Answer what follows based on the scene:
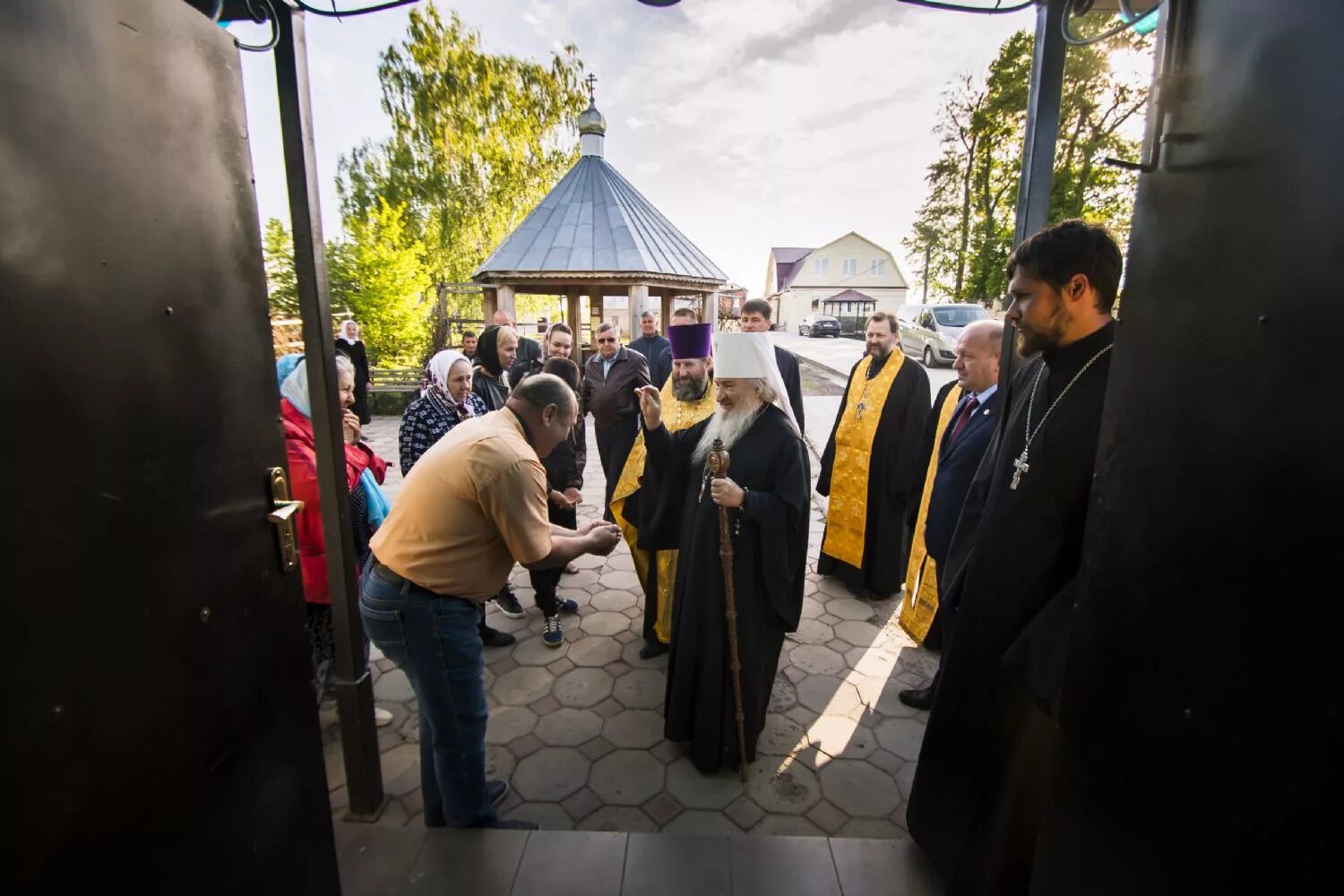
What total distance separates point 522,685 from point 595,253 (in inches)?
332

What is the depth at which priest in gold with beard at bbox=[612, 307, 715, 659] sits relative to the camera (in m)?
3.49

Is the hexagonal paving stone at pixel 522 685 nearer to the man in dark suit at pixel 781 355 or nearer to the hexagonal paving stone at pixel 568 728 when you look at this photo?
the hexagonal paving stone at pixel 568 728

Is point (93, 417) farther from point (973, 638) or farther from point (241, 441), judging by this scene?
point (973, 638)

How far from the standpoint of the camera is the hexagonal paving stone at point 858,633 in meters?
3.96

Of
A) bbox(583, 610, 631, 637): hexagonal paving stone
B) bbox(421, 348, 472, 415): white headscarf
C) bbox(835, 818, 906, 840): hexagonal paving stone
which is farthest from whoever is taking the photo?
bbox(583, 610, 631, 637): hexagonal paving stone

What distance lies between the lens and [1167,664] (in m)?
0.94

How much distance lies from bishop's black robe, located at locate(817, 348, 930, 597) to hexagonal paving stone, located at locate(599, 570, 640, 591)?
174 cm

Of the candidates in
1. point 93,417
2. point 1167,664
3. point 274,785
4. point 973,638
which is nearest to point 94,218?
point 93,417

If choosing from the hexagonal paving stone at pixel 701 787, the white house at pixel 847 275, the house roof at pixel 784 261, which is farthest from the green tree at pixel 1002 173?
the house roof at pixel 784 261

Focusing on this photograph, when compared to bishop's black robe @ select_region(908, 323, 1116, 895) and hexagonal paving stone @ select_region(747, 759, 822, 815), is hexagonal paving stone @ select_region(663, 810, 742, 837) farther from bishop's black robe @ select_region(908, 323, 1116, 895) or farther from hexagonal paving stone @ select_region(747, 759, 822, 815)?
bishop's black robe @ select_region(908, 323, 1116, 895)

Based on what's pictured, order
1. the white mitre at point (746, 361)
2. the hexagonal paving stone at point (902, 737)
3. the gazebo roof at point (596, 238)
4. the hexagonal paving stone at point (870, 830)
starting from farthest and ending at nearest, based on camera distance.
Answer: the gazebo roof at point (596, 238), the hexagonal paving stone at point (902, 737), the white mitre at point (746, 361), the hexagonal paving stone at point (870, 830)

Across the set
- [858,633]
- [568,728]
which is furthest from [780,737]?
[858,633]

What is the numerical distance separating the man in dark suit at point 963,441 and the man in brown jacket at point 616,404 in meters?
2.24

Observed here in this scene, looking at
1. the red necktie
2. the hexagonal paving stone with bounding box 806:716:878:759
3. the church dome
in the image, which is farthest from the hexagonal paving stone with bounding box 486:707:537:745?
the church dome
